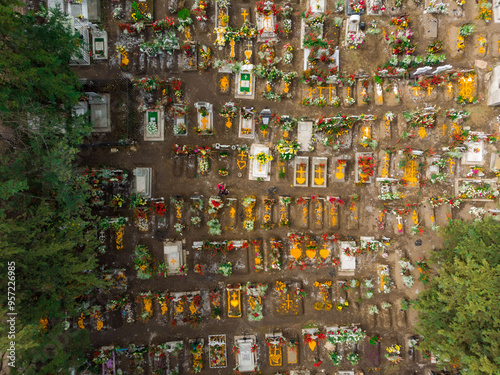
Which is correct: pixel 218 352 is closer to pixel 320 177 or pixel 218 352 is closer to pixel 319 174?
pixel 320 177

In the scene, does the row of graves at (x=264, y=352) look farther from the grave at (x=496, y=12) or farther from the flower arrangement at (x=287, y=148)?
the grave at (x=496, y=12)

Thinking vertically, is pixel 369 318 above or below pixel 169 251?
below

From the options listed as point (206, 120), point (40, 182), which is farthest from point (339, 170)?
point (40, 182)

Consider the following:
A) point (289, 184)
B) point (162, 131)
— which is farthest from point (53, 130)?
point (289, 184)

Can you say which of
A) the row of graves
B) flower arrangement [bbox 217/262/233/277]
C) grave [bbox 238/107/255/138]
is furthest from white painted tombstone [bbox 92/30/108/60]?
the row of graves

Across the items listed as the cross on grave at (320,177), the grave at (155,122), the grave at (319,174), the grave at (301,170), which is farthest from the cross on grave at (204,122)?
the cross on grave at (320,177)

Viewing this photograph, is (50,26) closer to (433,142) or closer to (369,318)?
(433,142)

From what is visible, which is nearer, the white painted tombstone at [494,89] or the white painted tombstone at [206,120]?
the white painted tombstone at [494,89]

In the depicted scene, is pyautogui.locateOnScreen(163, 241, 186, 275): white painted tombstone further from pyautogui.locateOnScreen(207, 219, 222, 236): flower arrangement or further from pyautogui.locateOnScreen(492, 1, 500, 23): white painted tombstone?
pyautogui.locateOnScreen(492, 1, 500, 23): white painted tombstone
